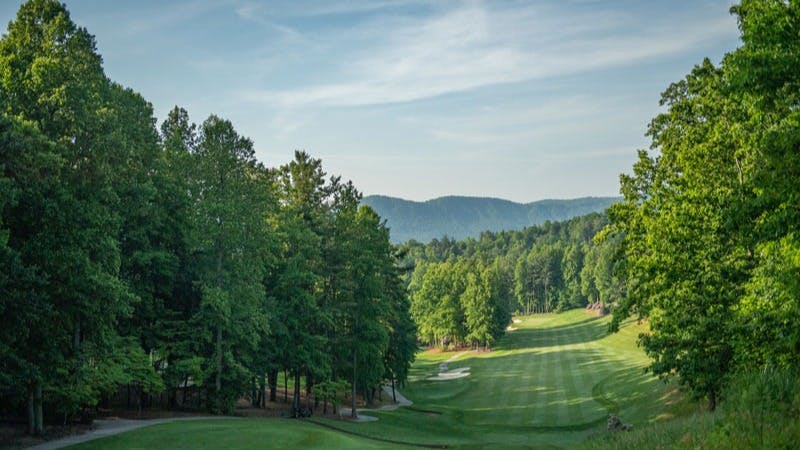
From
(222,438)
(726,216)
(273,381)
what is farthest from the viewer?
(273,381)

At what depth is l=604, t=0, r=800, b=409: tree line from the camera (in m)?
12.8

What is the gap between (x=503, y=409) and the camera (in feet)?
153

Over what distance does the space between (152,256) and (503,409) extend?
98.6 feet

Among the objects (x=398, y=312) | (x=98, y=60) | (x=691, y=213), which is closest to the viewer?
(x=691, y=213)

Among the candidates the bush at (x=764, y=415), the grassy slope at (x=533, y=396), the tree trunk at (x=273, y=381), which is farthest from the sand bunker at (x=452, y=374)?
the bush at (x=764, y=415)

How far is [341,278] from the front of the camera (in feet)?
135

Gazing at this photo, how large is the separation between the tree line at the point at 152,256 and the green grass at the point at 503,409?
14.9 feet

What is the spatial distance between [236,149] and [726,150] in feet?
82.9

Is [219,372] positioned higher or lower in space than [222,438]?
higher

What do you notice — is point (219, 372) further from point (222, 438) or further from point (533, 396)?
point (533, 396)

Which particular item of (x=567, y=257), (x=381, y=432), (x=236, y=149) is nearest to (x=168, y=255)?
(x=236, y=149)

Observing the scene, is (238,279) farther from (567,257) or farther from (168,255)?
(567,257)

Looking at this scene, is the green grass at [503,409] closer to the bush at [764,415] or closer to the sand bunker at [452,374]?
the sand bunker at [452,374]

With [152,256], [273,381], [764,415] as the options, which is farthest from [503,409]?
[764,415]
